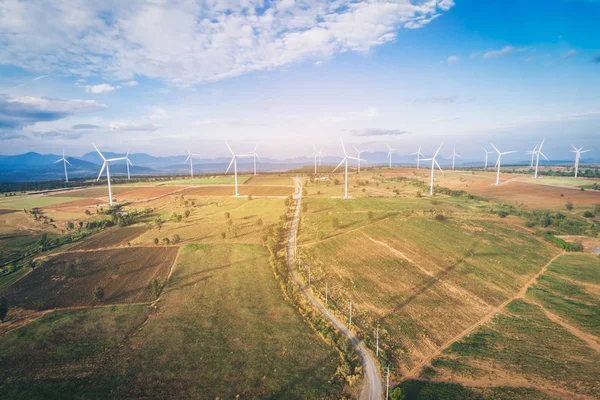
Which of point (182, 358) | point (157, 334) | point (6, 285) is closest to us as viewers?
point (182, 358)

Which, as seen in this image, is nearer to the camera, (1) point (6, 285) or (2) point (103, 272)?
(1) point (6, 285)

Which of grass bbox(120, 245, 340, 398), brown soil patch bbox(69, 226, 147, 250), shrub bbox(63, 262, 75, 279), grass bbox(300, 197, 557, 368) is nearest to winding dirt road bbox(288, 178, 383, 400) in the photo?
grass bbox(300, 197, 557, 368)

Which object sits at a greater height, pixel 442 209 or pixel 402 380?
pixel 442 209

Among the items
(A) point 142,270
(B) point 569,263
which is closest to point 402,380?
(A) point 142,270

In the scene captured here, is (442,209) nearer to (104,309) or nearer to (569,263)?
(569,263)

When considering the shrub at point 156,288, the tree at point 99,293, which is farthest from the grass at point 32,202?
the shrub at point 156,288

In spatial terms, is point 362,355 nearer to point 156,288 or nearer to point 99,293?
point 156,288

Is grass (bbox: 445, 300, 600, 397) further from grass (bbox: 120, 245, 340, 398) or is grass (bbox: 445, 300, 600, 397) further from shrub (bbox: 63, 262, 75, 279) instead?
shrub (bbox: 63, 262, 75, 279)
